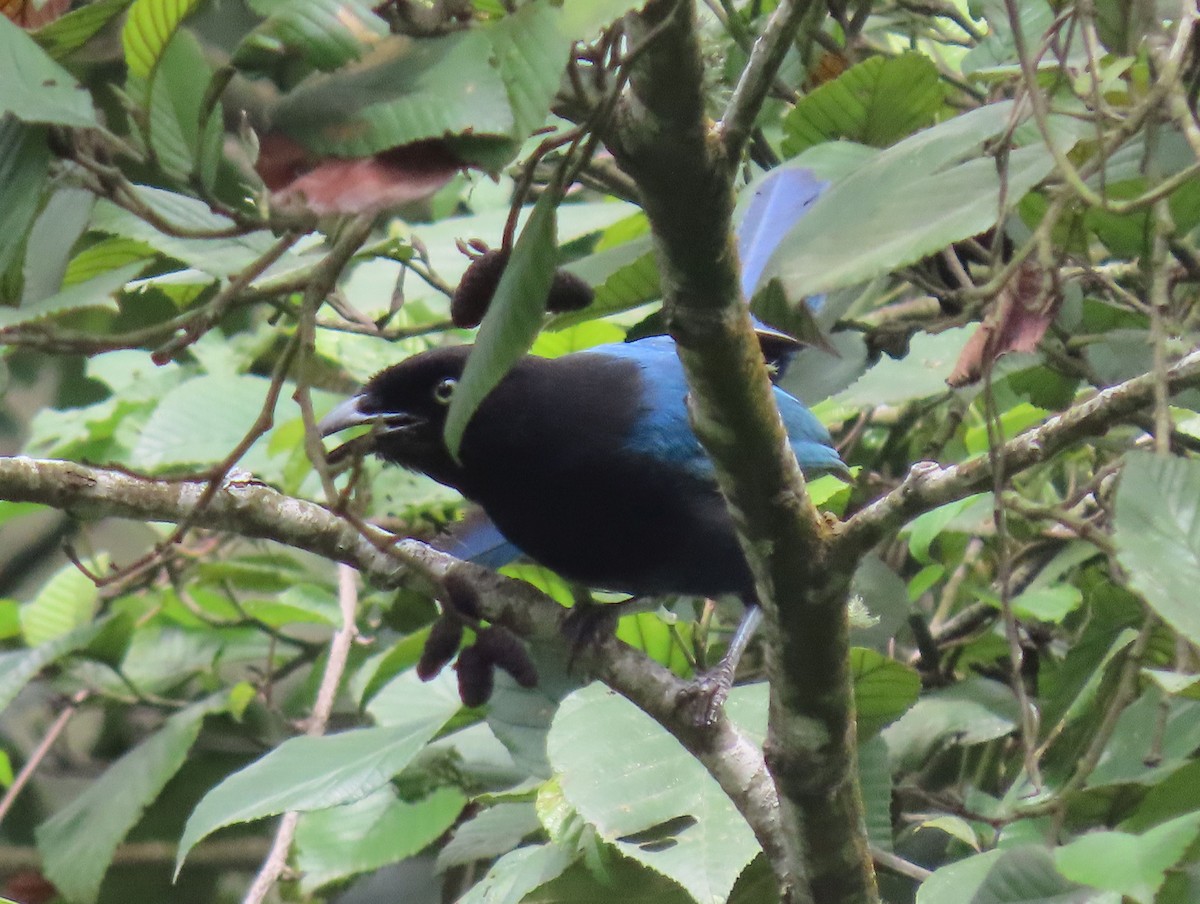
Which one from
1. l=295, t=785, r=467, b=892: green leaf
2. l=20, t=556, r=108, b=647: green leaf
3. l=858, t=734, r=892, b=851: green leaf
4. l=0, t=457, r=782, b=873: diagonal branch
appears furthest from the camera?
l=20, t=556, r=108, b=647: green leaf

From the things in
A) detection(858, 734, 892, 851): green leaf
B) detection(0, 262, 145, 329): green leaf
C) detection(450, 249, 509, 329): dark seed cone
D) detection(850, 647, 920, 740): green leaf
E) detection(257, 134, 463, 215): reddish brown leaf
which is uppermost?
detection(257, 134, 463, 215): reddish brown leaf

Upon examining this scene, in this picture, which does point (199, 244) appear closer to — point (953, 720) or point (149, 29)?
point (149, 29)

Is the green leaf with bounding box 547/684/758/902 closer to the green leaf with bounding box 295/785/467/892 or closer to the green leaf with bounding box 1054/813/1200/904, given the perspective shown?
the green leaf with bounding box 1054/813/1200/904

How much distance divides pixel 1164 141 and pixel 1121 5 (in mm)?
438

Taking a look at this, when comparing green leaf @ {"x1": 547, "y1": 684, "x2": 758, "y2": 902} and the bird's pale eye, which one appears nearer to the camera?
green leaf @ {"x1": 547, "y1": 684, "x2": 758, "y2": 902}

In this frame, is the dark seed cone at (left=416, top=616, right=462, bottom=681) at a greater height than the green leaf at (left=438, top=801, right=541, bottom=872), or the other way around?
the dark seed cone at (left=416, top=616, right=462, bottom=681)

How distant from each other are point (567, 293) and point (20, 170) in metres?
0.48

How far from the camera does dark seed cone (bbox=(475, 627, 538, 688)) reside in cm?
170

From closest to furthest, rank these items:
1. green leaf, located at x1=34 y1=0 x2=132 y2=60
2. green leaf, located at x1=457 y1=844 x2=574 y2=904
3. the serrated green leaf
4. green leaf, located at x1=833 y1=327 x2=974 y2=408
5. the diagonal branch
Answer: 1. the serrated green leaf
2. green leaf, located at x1=34 y1=0 x2=132 y2=60
3. the diagonal branch
4. green leaf, located at x1=457 y1=844 x2=574 y2=904
5. green leaf, located at x1=833 y1=327 x2=974 y2=408

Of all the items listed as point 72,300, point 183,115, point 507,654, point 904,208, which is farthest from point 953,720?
point 183,115

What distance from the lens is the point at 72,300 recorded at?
150cm

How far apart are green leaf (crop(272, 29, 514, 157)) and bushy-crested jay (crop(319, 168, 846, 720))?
4.53ft

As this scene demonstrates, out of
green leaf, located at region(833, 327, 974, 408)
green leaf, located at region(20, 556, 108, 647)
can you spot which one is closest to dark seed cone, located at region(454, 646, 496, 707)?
Result: green leaf, located at region(833, 327, 974, 408)

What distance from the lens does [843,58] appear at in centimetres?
250
